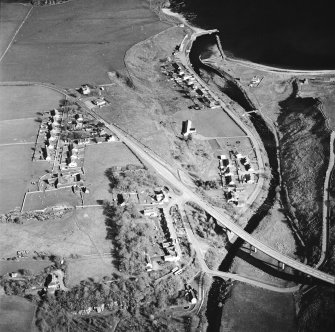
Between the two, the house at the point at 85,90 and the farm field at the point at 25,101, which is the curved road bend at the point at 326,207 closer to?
the house at the point at 85,90

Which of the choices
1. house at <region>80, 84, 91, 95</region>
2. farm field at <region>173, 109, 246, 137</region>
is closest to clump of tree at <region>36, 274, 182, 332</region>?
farm field at <region>173, 109, 246, 137</region>

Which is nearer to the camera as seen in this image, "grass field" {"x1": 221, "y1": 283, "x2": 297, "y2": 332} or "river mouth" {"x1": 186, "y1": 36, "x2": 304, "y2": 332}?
"grass field" {"x1": 221, "y1": 283, "x2": 297, "y2": 332}

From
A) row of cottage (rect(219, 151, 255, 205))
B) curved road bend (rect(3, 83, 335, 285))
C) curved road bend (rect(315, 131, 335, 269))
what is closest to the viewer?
curved road bend (rect(3, 83, 335, 285))

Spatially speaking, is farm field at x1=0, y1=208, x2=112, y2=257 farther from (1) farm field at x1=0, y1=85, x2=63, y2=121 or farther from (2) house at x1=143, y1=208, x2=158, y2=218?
(1) farm field at x1=0, y1=85, x2=63, y2=121

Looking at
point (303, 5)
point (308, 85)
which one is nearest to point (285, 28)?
point (303, 5)

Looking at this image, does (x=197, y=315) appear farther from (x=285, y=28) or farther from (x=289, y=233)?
(x=285, y=28)

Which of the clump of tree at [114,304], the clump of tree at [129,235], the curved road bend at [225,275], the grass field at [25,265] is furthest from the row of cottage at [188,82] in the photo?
the grass field at [25,265]

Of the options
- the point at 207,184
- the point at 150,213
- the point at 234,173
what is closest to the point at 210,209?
the point at 207,184
